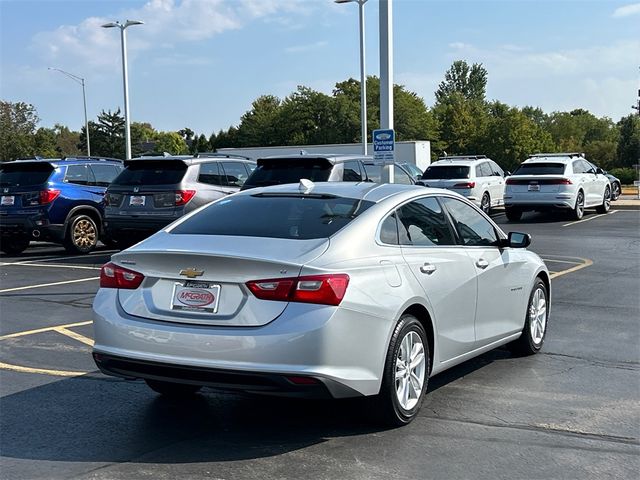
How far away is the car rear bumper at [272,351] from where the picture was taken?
445 centimetres

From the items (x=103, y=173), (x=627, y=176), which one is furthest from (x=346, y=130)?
(x=103, y=173)

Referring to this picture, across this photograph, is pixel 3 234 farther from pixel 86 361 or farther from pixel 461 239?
pixel 461 239

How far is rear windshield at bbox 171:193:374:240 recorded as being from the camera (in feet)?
Result: 16.8

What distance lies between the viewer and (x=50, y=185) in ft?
50.3

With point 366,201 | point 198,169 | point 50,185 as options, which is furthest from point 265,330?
point 50,185

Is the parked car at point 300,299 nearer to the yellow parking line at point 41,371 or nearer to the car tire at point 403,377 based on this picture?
the car tire at point 403,377

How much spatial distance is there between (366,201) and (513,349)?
2.36 m

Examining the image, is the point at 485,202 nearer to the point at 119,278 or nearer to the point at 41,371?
the point at 41,371

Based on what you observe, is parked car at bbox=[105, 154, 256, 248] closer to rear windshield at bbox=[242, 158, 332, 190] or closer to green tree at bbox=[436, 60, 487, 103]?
rear windshield at bbox=[242, 158, 332, 190]

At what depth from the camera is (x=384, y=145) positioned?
1285 cm

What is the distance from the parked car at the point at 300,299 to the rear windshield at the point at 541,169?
16936mm

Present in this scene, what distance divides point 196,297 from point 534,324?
362 cm

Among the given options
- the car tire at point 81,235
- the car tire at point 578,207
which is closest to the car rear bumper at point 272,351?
the car tire at point 81,235

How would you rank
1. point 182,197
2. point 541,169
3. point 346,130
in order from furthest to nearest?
point 346,130 < point 541,169 < point 182,197
